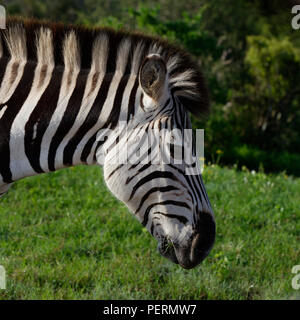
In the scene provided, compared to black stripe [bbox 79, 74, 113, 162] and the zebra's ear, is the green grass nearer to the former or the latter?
black stripe [bbox 79, 74, 113, 162]

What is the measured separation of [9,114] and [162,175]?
840mm

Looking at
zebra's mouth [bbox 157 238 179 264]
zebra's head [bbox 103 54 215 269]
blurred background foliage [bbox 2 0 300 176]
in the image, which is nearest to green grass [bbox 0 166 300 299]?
zebra's mouth [bbox 157 238 179 264]

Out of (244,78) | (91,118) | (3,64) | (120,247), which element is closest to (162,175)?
(91,118)

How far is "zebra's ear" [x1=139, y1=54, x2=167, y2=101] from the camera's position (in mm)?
1863

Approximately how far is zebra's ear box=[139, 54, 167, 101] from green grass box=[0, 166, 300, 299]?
5.64 ft

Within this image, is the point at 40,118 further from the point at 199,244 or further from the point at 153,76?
the point at 199,244

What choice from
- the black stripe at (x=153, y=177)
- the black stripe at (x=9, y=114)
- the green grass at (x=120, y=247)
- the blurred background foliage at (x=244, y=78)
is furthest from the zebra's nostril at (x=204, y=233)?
the blurred background foliage at (x=244, y=78)

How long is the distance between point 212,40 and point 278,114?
405 centimetres

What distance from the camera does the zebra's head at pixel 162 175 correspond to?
78.2 inches

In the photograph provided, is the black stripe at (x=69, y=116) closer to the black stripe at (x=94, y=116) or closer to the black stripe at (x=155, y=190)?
the black stripe at (x=94, y=116)

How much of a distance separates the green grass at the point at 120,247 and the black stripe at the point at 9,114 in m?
1.28

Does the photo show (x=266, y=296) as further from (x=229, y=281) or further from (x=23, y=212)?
(x=23, y=212)

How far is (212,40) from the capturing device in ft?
37.9

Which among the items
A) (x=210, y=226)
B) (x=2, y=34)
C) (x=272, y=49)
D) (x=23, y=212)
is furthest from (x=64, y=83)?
(x=272, y=49)
